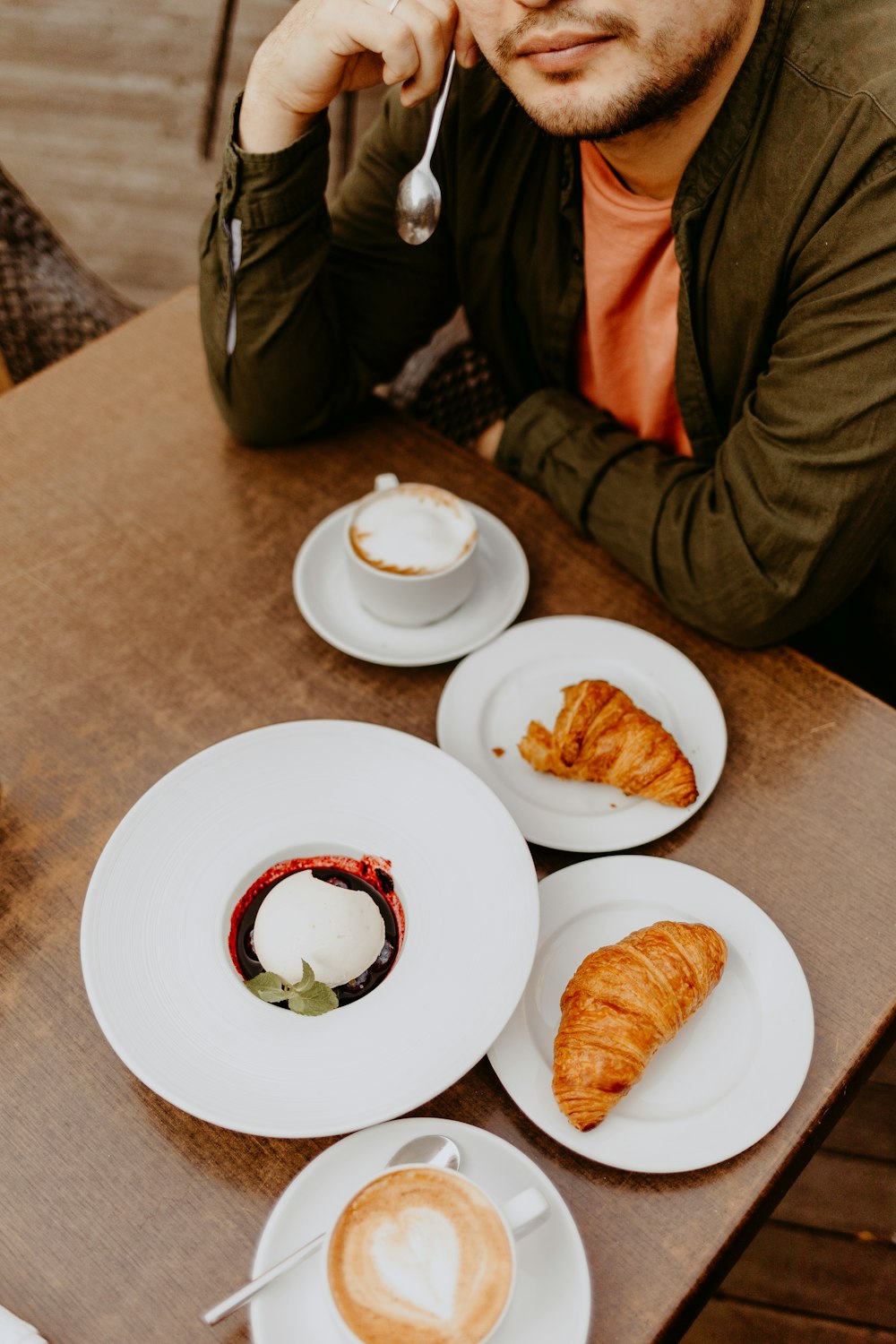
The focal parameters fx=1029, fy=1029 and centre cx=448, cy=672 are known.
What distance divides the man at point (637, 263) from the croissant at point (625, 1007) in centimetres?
39

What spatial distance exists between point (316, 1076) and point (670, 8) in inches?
39.3

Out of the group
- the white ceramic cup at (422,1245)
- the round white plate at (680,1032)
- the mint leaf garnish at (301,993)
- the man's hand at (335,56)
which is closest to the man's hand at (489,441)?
the man's hand at (335,56)

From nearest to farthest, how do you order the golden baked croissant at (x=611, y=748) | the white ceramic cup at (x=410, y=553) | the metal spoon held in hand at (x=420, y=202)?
the golden baked croissant at (x=611, y=748) → the white ceramic cup at (x=410, y=553) → the metal spoon held in hand at (x=420, y=202)

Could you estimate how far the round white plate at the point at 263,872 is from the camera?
2.44 feet

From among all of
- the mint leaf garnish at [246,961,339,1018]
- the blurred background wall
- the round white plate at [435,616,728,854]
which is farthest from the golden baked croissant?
the blurred background wall

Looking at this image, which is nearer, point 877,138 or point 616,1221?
point 616,1221

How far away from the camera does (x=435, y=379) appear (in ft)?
5.89

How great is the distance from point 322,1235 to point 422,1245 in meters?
0.10

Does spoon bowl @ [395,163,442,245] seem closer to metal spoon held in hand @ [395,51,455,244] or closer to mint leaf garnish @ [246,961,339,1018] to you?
metal spoon held in hand @ [395,51,455,244]

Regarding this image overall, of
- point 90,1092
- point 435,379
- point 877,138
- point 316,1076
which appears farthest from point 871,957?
point 435,379

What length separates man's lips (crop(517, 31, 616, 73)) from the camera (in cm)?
100

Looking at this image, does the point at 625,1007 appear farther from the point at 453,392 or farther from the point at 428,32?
the point at 453,392

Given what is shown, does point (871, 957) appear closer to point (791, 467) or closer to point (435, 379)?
point (791, 467)

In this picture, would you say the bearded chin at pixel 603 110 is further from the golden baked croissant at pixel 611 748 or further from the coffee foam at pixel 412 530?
the golden baked croissant at pixel 611 748
